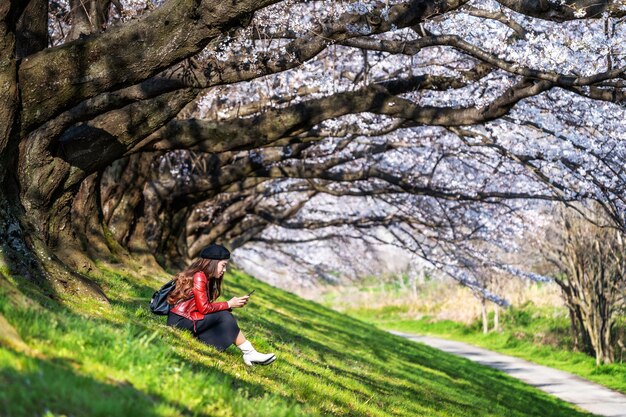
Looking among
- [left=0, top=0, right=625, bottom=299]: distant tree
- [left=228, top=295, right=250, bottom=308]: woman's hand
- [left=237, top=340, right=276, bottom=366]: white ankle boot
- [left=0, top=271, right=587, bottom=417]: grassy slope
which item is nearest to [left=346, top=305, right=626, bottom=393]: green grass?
[left=0, top=0, right=625, bottom=299]: distant tree

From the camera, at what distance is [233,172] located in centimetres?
1795

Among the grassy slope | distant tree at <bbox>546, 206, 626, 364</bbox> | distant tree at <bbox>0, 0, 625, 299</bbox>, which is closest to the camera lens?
the grassy slope

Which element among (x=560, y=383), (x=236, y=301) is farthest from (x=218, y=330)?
(x=560, y=383)

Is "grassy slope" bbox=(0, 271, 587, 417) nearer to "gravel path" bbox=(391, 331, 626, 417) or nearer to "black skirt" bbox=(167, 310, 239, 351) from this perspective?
"black skirt" bbox=(167, 310, 239, 351)

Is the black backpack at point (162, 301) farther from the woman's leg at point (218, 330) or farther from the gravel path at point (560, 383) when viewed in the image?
the gravel path at point (560, 383)

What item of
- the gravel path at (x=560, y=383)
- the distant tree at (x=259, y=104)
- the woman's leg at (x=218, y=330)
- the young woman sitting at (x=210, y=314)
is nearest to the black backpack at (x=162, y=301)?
the young woman sitting at (x=210, y=314)

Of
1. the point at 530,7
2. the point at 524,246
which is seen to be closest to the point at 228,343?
the point at 530,7

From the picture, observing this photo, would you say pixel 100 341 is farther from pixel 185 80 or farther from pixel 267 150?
pixel 267 150

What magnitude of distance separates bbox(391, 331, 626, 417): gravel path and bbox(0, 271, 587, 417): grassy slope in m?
1.39

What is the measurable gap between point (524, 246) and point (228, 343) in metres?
24.6

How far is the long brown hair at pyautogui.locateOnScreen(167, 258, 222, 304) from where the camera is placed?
8883 mm

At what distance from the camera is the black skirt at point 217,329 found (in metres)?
8.90

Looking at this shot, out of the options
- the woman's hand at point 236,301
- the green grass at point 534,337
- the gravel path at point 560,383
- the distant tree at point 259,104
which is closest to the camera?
the distant tree at point 259,104

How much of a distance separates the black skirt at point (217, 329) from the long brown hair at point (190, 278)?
0.33m
